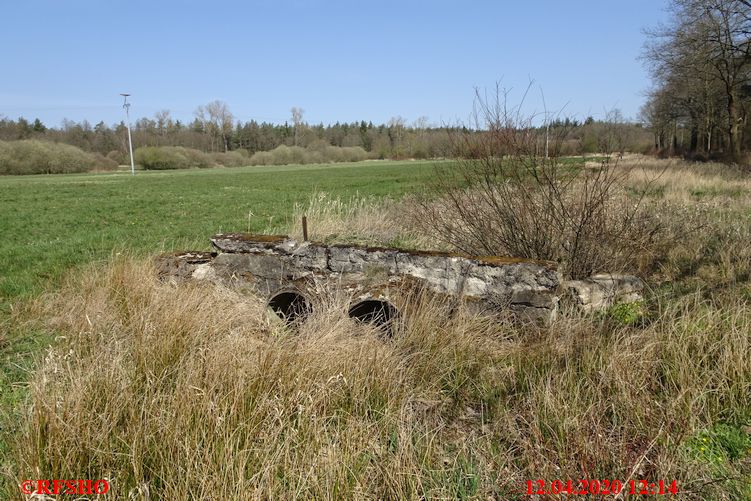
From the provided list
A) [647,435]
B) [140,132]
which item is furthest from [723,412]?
[140,132]

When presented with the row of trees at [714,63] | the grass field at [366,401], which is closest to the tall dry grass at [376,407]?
the grass field at [366,401]

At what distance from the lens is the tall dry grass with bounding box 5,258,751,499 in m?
2.34

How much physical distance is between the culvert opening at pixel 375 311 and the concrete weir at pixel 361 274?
11 millimetres

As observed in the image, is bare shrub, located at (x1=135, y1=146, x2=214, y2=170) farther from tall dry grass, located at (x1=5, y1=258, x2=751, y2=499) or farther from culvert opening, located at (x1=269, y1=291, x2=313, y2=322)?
tall dry grass, located at (x1=5, y1=258, x2=751, y2=499)

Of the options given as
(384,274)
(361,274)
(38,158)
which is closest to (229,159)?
(38,158)

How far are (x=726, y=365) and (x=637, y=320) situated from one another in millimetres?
1752

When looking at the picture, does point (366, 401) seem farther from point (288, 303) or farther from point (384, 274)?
point (288, 303)

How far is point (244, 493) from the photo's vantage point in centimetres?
214

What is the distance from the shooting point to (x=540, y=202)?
5.93m

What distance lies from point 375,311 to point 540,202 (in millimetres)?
2511

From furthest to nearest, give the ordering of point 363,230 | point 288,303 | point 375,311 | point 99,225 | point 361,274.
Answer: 1. point 99,225
2. point 363,230
3. point 288,303
4. point 361,274
5. point 375,311

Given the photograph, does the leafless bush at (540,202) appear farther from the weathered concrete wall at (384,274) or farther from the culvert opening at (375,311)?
the culvert opening at (375,311)

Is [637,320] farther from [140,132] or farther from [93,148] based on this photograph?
[140,132]

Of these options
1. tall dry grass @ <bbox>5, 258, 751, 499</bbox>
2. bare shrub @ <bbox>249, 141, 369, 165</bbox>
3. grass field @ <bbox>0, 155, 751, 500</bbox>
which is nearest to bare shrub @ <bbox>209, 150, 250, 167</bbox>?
bare shrub @ <bbox>249, 141, 369, 165</bbox>
